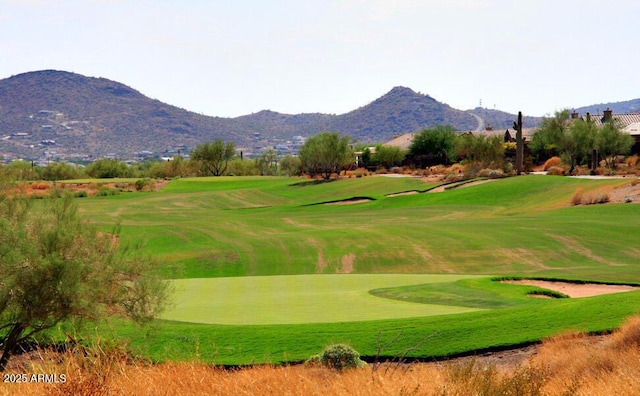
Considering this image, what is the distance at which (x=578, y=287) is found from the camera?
95.3 feet

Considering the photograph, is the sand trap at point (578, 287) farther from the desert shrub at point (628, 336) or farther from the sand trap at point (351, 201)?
the sand trap at point (351, 201)

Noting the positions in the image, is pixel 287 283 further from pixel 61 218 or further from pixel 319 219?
pixel 319 219

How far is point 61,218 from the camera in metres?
19.4

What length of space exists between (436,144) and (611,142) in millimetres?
38877

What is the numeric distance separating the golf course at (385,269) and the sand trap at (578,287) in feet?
2.51

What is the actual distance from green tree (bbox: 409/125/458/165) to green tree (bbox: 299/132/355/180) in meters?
20.8

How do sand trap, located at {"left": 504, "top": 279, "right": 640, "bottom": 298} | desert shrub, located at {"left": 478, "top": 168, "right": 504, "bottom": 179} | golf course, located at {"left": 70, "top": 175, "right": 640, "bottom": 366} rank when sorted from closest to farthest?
1. golf course, located at {"left": 70, "top": 175, "right": 640, "bottom": 366}
2. sand trap, located at {"left": 504, "top": 279, "right": 640, "bottom": 298}
3. desert shrub, located at {"left": 478, "top": 168, "right": 504, "bottom": 179}

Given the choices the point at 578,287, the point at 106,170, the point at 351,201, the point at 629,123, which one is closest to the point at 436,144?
the point at 629,123

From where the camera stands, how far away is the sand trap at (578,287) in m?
27.7

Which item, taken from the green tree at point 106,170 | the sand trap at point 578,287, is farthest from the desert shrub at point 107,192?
the sand trap at point 578,287

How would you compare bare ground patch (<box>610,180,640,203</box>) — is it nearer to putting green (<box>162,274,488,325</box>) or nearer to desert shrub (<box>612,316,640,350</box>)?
putting green (<box>162,274,488,325</box>)

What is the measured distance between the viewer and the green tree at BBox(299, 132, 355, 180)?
111 metres

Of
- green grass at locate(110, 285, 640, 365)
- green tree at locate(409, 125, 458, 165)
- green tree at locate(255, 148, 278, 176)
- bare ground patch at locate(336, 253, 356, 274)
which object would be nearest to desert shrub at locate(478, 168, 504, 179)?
green tree at locate(409, 125, 458, 165)

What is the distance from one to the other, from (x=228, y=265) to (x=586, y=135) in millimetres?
62664
